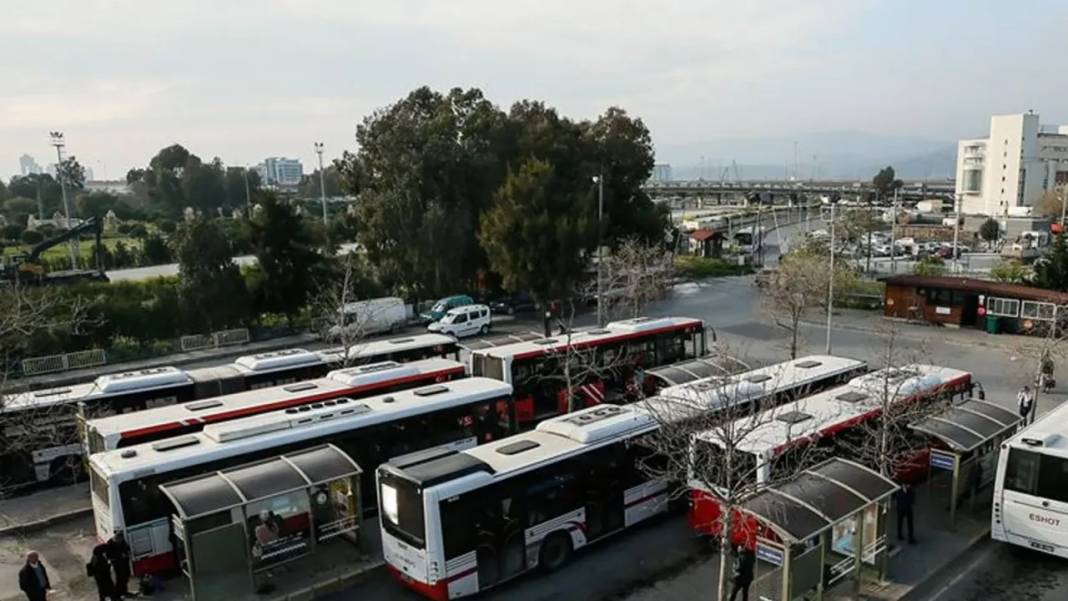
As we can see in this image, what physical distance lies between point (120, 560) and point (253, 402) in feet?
16.7

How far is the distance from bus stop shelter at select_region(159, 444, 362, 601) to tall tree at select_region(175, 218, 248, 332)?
20.6 meters

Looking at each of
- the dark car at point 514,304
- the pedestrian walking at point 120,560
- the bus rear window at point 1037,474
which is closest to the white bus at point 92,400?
the pedestrian walking at point 120,560

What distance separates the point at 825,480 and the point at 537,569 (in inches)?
202

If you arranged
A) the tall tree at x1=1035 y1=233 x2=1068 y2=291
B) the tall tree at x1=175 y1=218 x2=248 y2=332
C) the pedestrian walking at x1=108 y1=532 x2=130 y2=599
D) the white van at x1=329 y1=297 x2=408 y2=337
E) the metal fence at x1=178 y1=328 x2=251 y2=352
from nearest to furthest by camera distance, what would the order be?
the pedestrian walking at x1=108 y1=532 x2=130 y2=599 → the tall tree at x1=175 y1=218 x2=248 y2=332 → the metal fence at x1=178 y1=328 x2=251 y2=352 → the white van at x1=329 y1=297 x2=408 y2=337 → the tall tree at x1=1035 y1=233 x2=1068 y2=291

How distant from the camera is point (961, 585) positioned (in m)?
13.1

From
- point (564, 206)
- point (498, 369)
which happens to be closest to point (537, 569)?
point (498, 369)

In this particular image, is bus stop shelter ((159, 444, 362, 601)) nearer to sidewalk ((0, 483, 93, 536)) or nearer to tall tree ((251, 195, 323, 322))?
sidewalk ((0, 483, 93, 536))

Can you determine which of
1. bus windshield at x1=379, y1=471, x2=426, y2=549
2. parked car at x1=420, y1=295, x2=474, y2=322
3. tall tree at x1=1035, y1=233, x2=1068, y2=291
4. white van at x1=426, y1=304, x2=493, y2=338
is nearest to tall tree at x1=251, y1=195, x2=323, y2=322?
parked car at x1=420, y1=295, x2=474, y2=322

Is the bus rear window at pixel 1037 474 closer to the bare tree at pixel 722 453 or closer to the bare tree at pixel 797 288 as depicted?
the bare tree at pixel 722 453

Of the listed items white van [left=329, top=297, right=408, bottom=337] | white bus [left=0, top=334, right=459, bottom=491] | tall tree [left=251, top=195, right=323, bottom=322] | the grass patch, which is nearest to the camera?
white bus [left=0, top=334, right=459, bottom=491]

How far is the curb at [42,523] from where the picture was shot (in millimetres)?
15657

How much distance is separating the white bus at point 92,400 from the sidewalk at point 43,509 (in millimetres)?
427

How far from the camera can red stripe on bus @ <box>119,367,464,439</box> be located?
50.1ft

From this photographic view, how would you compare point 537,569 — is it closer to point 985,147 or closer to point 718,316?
point 718,316
